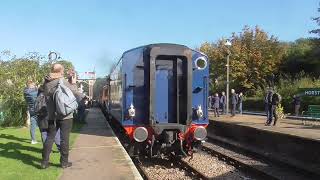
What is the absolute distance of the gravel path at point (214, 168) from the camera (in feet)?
44.1

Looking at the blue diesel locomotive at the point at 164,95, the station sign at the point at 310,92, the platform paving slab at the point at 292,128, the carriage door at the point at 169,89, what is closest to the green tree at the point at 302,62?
the station sign at the point at 310,92

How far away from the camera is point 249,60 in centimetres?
5328

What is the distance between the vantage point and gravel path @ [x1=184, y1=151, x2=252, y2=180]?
13.5 meters

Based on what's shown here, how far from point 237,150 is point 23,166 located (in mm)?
10214

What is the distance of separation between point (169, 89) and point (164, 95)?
0.21 metres

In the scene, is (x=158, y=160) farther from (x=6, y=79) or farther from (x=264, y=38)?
(x=264, y=38)

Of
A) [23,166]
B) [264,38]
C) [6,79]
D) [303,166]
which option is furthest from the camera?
[264,38]

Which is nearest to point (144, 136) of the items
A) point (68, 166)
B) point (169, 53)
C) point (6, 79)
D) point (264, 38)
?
point (169, 53)

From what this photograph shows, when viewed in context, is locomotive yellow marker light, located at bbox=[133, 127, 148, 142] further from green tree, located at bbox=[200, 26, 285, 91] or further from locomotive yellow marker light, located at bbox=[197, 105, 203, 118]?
green tree, located at bbox=[200, 26, 285, 91]

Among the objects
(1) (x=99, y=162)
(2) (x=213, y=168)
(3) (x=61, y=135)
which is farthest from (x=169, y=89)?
(3) (x=61, y=135)

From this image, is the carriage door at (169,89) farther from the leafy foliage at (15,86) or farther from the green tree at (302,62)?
the green tree at (302,62)

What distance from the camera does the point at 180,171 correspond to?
13.8 metres

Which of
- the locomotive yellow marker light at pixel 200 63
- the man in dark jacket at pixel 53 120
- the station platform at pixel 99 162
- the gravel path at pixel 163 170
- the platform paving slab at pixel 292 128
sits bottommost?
the gravel path at pixel 163 170

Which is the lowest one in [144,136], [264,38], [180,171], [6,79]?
[180,171]
